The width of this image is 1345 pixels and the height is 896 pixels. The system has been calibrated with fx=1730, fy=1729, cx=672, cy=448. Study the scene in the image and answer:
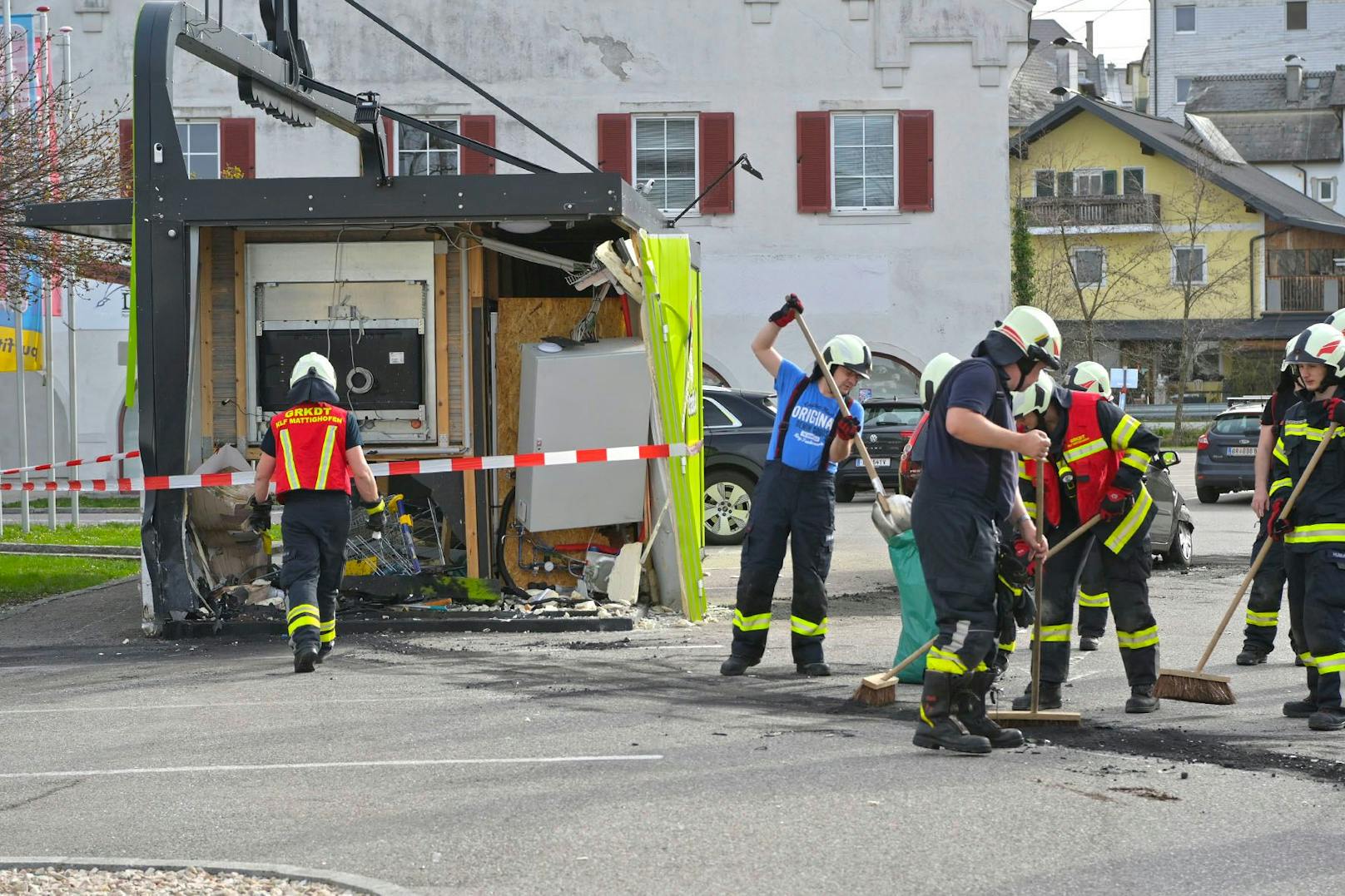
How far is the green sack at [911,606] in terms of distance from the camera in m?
8.62

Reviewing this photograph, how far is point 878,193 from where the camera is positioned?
27547mm

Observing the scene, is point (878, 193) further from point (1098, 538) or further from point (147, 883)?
point (147, 883)

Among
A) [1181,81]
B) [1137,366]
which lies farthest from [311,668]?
[1181,81]

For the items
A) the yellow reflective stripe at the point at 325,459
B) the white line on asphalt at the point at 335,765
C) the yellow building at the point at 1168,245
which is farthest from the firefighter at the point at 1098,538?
the yellow building at the point at 1168,245

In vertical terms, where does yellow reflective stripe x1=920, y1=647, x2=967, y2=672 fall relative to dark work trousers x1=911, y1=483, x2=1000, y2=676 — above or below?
below

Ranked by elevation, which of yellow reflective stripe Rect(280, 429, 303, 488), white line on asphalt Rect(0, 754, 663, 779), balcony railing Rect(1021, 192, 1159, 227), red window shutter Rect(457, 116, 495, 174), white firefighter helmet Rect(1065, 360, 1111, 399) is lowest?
white line on asphalt Rect(0, 754, 663, 779)

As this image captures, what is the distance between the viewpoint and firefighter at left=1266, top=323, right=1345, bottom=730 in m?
7.80

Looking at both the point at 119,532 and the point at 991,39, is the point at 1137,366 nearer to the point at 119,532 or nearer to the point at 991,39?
the point at 991,39

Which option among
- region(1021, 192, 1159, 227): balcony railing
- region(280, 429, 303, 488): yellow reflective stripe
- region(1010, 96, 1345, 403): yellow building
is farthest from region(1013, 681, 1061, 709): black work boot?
region(1021, 192, 1159, 227): balcony railing

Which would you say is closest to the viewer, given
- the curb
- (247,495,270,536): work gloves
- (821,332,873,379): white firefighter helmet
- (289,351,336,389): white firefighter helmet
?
the curb

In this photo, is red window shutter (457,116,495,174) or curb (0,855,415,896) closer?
curb (0,855,415,896)

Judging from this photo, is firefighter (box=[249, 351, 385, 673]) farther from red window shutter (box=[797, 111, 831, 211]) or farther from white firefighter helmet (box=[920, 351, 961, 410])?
red window shutter (box=[797, 111, 831, 211])

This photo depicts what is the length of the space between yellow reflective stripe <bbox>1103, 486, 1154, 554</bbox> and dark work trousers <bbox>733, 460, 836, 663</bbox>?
157 centimetres

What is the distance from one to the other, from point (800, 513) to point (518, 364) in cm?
436
